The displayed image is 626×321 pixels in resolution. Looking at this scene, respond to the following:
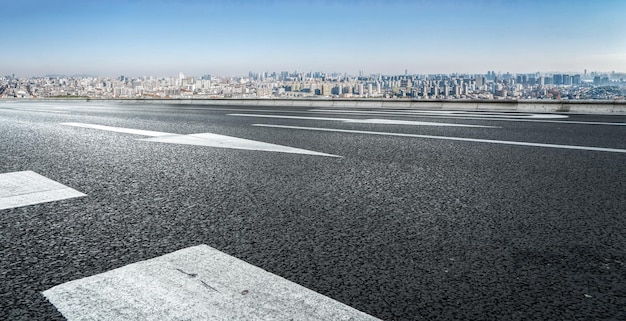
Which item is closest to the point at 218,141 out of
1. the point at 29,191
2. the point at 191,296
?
the point at 29,191

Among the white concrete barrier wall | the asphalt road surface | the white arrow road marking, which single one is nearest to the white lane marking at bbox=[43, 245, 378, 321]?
the asphalt road surface

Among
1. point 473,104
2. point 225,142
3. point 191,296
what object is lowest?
point 191,296

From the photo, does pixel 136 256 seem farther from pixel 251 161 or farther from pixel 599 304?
pixel 251 161

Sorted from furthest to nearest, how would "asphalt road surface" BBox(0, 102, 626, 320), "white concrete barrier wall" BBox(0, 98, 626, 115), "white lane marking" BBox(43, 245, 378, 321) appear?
"white concrete barrier wall" BBox(0, 98, 626, 115) < "asphalt road surface" BBox(0, 102, 626, 320) < "white lane marking" BBox(43, 245, 378, 321)

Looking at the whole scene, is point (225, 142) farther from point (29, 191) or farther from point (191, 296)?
point (191, 296)

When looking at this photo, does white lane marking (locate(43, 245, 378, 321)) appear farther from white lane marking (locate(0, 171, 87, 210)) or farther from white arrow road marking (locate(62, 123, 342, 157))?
white arrow road marking (locate(62, 123, 342, 157))

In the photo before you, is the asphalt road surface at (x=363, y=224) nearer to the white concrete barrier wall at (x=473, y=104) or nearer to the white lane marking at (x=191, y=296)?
the white lane marking at (x=191, y=296)

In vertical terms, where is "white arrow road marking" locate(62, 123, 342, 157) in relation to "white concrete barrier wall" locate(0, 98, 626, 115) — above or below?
below
